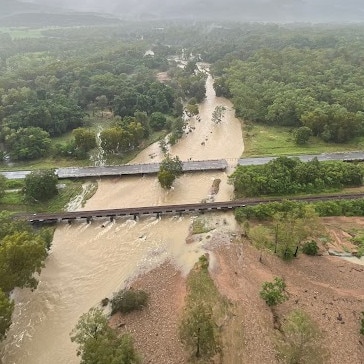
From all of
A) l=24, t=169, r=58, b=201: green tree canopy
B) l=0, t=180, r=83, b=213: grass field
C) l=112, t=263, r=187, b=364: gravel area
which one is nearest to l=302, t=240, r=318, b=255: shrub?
l=112, t=263, r=187, b=364: gravel area

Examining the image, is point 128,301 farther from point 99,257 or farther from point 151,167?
point 151,167

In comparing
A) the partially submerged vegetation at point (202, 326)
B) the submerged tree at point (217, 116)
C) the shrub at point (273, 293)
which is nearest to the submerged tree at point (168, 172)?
the partially submerged vegetation at point (202, 326)

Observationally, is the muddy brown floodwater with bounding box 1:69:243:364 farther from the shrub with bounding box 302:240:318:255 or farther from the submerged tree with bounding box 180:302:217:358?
the submerged tree with bounding box 180:302:217:358

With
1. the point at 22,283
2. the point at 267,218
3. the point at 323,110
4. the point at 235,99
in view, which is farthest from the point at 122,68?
the point at 22,283

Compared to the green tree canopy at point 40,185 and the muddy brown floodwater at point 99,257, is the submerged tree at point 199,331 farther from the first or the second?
the green tree canopy at point 40,185

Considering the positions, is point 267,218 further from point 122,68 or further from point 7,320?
point 122,68
